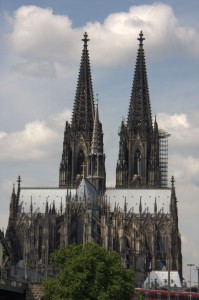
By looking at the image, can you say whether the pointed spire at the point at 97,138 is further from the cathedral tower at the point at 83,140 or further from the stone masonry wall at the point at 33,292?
the stone masonry wall at the point at 33,292

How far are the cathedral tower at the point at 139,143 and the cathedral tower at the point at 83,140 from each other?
4.45m

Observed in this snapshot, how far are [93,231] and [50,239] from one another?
684 cm

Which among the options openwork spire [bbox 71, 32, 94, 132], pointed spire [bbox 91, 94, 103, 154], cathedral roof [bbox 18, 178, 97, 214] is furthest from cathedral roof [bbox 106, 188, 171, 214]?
openwork spire [bbox 71, 32, 94, 132]

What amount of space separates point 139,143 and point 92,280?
280 feet

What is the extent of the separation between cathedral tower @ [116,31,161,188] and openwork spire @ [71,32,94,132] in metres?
6.08

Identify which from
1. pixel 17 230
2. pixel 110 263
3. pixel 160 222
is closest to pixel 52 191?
pixel 17 230

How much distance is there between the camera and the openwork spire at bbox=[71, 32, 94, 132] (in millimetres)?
146125

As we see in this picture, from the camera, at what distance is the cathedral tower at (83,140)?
139250mm

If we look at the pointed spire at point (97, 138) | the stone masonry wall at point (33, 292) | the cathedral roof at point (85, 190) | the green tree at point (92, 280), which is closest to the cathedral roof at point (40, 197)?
the cathedral roof at point (85, 190)

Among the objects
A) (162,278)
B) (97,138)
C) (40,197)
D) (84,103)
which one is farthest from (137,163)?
(162,278)

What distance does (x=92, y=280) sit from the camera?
194 ft

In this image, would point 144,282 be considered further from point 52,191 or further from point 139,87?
point 139,87

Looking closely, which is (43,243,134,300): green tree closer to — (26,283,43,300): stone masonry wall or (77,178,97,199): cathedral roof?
(26,283,43,300): stone masonry wall

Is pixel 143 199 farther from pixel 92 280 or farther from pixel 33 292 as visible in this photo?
pixel 33 292
